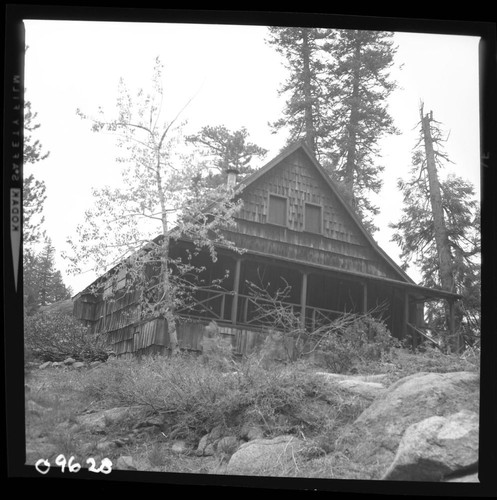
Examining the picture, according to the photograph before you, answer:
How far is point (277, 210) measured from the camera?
449 inches

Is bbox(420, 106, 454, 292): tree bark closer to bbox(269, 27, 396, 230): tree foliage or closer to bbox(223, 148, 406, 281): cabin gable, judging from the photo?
bbox(269, 27, 396, 230): tree foliage

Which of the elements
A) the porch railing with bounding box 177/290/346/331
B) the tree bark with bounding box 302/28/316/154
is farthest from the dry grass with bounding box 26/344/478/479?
the tree bark with bounding box 302/28/316/154

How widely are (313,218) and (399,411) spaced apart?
5862mm

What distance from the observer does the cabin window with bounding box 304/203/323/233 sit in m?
11.5

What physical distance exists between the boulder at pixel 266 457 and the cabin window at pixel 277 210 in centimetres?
467

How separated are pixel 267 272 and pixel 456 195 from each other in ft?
16.7

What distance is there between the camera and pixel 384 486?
5465 millimetres

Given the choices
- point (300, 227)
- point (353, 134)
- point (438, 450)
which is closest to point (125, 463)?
point (438, 450)

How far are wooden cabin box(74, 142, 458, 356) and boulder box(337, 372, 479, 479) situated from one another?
1277mm

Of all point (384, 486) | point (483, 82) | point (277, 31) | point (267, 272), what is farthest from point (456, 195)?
point (267, 272)

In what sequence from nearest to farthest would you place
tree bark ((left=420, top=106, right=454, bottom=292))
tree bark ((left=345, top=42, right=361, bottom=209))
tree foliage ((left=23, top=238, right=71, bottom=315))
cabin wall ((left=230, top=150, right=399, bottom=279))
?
tree foliage ((left=23, top=238, right=71, bottom=315))
tree bark ((left=420, top=106, right=454, bottom=292))
tree bark ((left=345, top=42, right=361, bottom=209))
cabin wall ((left=230, top=150, right=399, bottom=279))

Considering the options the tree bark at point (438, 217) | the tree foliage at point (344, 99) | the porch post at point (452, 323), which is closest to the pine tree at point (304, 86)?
the tree foliage at point (344, 99)

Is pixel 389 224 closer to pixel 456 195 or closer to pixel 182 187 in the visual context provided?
pixel 456 195

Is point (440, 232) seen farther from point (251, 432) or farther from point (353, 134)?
point (251, 432)
